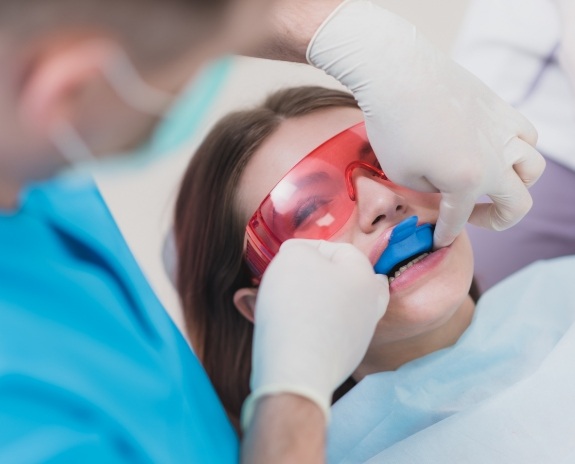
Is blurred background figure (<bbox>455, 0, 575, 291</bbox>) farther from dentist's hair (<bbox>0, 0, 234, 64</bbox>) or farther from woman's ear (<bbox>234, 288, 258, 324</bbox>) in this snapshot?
dentist's hair (<bbox>0, 0, 234, 64</bbox>)

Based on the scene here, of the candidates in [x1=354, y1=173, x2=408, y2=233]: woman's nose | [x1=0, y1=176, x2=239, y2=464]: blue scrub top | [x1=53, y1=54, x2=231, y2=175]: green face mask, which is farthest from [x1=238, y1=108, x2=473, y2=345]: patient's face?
[x1=53, y1=54, x2=231, y2=175]: green face mask

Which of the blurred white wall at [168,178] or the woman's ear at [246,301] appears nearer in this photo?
the woman's ear at [246,301]

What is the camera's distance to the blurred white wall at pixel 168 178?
1868mm

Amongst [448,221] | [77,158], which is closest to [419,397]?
[448,221]

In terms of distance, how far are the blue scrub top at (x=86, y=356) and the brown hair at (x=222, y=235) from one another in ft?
1.21

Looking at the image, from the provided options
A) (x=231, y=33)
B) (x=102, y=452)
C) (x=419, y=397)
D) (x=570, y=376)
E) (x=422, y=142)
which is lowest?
(x=419, y=397)

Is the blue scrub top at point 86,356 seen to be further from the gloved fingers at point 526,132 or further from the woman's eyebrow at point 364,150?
the gloved fingers at point 526,132

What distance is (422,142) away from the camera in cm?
101

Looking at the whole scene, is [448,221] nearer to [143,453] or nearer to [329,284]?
[329,284]

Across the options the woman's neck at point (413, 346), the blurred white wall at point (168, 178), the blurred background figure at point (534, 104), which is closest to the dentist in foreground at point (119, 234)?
the woman's neck at point (413, 346)

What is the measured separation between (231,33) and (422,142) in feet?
1.59

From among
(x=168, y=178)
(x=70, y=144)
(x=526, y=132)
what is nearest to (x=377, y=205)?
(x=526, y=132)

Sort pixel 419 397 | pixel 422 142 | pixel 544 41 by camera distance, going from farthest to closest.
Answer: pixel 544 41 → pixel 419 397 → pixel 422 142

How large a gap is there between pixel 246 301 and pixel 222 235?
0.12 m
